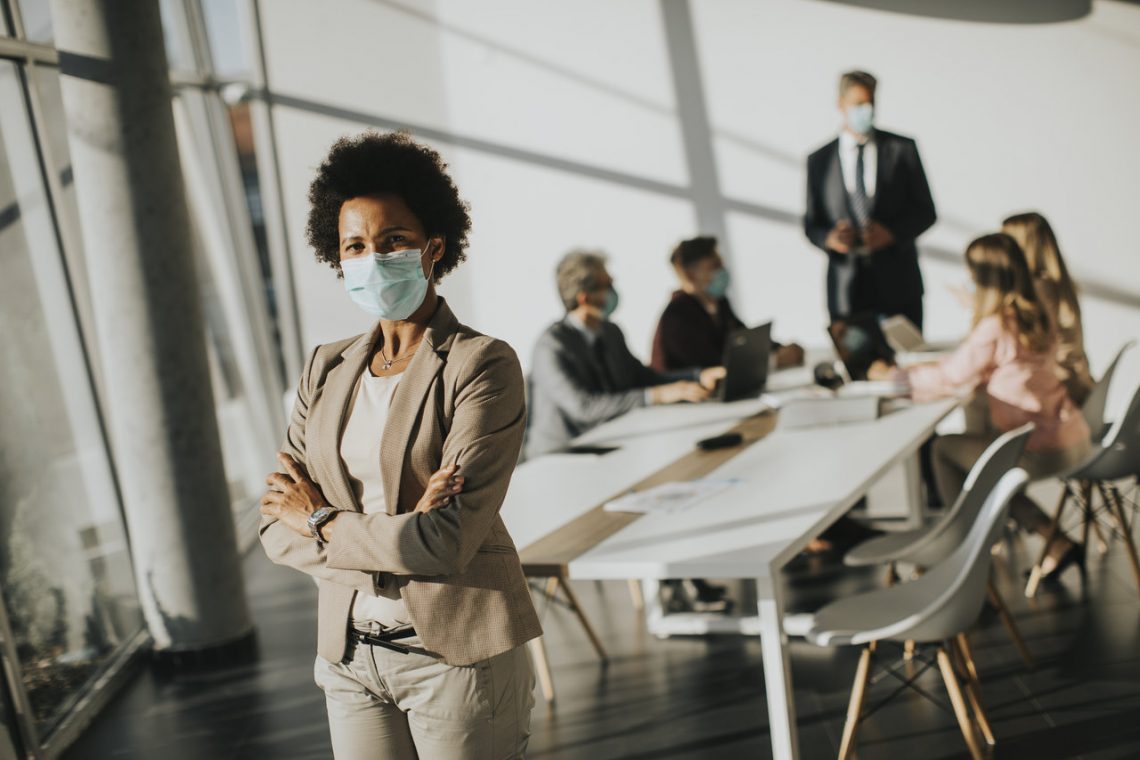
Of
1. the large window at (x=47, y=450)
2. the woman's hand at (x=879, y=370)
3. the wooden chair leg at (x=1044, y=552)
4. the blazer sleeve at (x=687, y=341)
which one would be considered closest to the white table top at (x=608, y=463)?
the blazer sleeve at (x=687, y=341)

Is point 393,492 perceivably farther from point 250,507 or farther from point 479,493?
point 250,507

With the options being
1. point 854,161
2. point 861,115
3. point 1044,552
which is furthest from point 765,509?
point 854,161

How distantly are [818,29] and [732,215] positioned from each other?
1.36 m

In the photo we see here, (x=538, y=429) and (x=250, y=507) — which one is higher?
(x=538, y=429)

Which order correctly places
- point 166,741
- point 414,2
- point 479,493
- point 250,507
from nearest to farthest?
1. point 479,493
2. point 166,741
3. point 250,507
4. point 414,2

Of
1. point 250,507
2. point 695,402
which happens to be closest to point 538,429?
point 695,402

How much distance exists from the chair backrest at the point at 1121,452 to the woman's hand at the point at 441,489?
333 centimetres

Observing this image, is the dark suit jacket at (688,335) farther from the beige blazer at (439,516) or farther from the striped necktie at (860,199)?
the beige blazer at (439,516)

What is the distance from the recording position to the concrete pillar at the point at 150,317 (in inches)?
181

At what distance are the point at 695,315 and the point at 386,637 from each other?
385cm

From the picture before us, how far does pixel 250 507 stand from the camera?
7984 millimetres

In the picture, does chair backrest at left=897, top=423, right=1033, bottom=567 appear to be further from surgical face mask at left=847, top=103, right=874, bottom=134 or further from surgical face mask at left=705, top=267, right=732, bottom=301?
surgical face mask at left=847, top=103, right=874, bottom=134

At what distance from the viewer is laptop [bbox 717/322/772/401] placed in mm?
5004

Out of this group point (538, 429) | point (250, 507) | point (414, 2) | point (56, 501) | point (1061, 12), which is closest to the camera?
point (56, 501)
